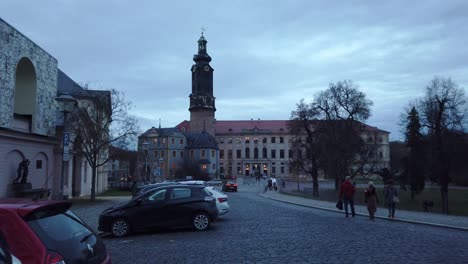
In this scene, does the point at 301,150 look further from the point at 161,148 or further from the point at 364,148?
the point at 161,148

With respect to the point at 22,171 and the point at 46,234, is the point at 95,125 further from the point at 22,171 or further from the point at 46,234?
the point at 46,234

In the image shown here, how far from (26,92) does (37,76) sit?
127cm

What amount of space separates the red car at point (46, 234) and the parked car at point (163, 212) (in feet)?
37.4

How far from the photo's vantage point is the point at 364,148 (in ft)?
181

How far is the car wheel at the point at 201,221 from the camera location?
56.9 feet

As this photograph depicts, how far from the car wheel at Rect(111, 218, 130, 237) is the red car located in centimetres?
1138

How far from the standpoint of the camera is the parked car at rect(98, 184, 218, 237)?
1656cm

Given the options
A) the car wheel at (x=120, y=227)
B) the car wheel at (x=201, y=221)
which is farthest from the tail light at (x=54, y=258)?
the car wheel at (x=201, y=221)

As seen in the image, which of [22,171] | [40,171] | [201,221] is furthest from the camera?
[40,171]

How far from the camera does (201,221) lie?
1736 cm

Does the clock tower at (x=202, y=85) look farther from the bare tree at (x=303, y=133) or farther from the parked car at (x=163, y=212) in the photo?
the parked car at (x=163, y=212)

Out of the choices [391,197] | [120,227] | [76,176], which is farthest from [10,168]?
[391,197]

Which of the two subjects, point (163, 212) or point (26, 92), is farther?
point (26, 92)

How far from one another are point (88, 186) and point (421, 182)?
110ft
